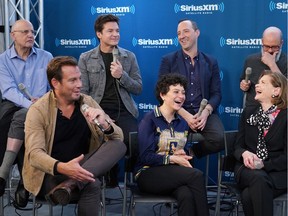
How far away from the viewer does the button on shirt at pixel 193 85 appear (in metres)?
4.61

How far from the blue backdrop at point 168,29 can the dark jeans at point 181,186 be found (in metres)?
1.91

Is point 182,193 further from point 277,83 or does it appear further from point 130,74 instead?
point 130,74

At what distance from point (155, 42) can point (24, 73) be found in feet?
5.04

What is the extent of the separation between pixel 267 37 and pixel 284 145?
1.14 m

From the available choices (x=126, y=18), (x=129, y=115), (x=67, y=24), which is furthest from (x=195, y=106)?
(x=67, y=24)

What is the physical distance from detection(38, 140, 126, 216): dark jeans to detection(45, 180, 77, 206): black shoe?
0.09 m

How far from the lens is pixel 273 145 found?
363cm

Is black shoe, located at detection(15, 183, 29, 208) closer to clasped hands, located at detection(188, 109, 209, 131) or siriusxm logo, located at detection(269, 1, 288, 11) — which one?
clasped hands, located at detection(188, 109, 209, 131)

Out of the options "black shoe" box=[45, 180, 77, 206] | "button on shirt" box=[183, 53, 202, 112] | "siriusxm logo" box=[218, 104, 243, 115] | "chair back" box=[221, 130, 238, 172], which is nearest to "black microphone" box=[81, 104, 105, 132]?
"black shoe" box=[45, 180, 77, 206]

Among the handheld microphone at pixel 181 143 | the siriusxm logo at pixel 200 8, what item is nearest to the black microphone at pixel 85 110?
the handheld microphone at pixel 181 143

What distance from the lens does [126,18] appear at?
5590 mm

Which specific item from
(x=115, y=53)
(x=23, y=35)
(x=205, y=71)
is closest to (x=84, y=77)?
(x=115, y=53)

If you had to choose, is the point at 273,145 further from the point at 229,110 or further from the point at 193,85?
the point at 229,110

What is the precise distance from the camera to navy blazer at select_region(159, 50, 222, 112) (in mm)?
4637
